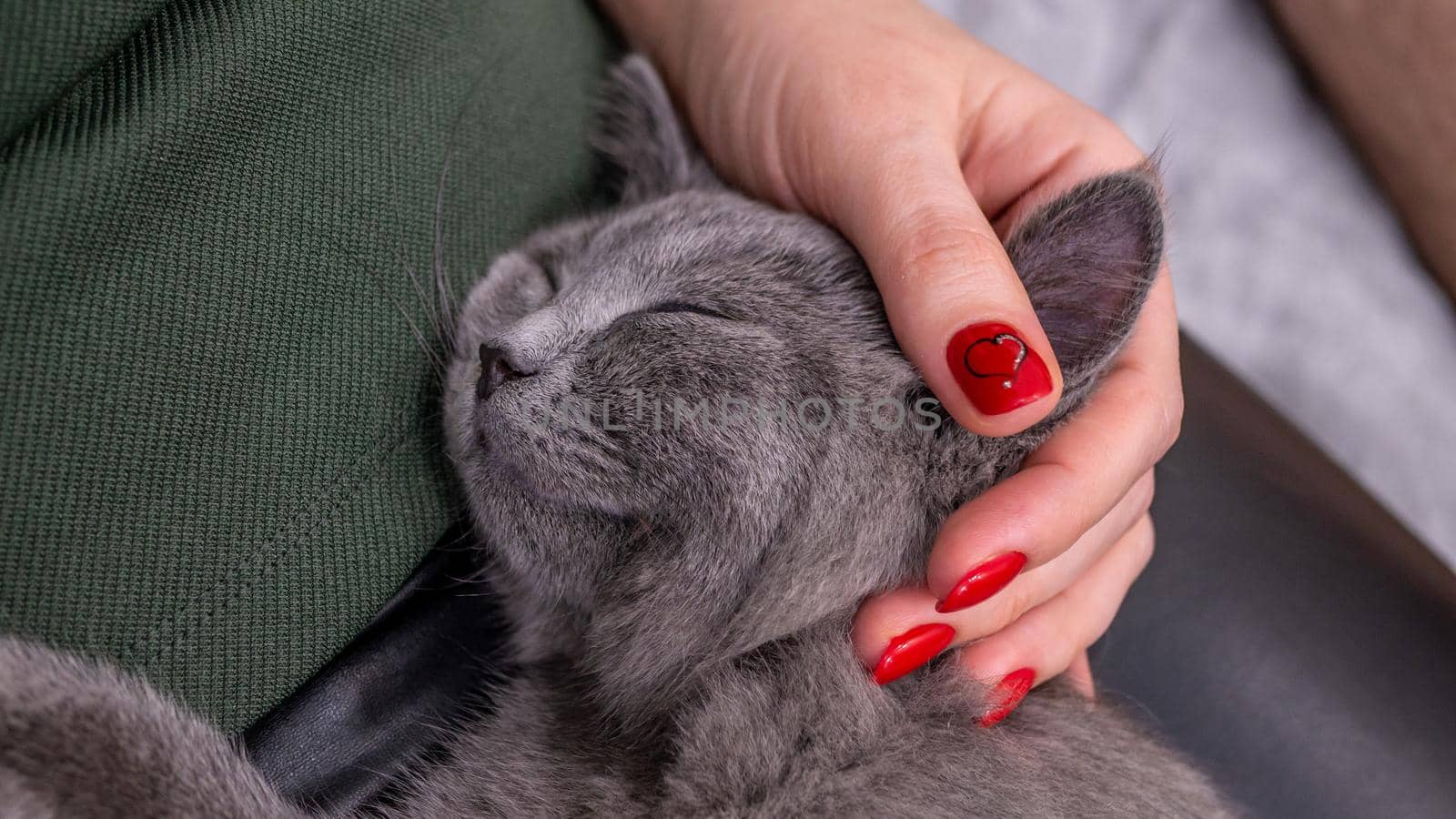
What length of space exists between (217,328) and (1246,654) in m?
1.12

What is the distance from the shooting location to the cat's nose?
3.06 feet

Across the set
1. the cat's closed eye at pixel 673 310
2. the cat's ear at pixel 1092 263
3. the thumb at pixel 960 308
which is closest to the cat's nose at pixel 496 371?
the cat's closed eye at pixel 673 310

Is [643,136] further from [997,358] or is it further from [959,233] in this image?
[997,358]

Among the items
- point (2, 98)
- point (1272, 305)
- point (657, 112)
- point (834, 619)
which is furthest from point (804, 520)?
point (1272, 305)

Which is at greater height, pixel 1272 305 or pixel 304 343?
pixel 304 343

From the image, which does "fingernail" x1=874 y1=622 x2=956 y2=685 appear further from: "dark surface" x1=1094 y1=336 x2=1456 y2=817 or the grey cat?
"dark surface" x1=1094 y1=336 x2=1456 y2=817

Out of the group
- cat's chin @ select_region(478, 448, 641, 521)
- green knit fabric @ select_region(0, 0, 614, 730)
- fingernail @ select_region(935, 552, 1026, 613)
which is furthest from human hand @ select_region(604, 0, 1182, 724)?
green knit fabric @ select_region(0, 0, 614, 730)

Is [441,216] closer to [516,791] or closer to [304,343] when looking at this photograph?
[304,343]

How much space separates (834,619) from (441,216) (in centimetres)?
57

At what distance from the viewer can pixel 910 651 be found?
91cm

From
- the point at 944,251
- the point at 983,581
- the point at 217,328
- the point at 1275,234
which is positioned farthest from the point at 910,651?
the point at 1275,234

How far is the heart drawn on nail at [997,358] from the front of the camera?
83 cm

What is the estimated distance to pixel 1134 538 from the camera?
1.17 m

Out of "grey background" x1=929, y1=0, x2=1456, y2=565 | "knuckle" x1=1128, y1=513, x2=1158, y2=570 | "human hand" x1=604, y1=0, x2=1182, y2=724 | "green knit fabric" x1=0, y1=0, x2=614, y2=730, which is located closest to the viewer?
"green knit fabric" x1=0, y1=0, x2=614, y2=730
